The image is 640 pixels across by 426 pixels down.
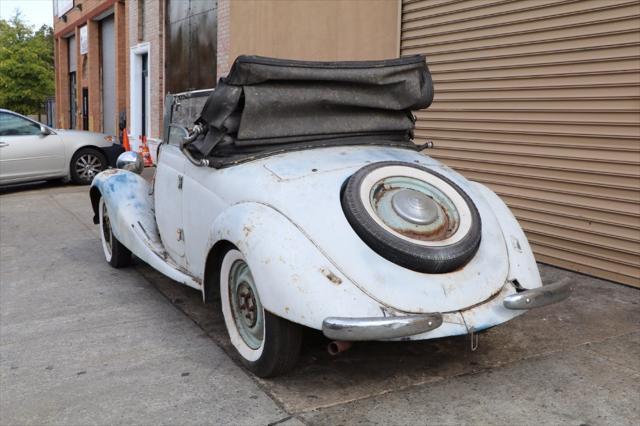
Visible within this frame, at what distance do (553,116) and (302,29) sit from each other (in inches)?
190

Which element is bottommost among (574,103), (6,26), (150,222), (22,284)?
(22,284)

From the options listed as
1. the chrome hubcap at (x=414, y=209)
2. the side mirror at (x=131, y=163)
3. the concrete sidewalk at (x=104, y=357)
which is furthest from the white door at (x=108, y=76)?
the chrome hubcap at (x=414, y=209)

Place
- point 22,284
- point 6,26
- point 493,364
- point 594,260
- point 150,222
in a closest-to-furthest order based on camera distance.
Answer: point 493,364 < point 150,222 < point 22,284 < point 594,260 < point 6,26

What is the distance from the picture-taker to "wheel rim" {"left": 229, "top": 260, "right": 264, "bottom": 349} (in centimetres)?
354

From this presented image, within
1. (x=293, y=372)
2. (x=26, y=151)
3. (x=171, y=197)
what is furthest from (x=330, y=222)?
(x=26, y=151)

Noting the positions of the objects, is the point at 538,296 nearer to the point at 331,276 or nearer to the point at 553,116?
the point at 331,276

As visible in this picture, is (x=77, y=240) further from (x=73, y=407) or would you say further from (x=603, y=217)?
(x=603, y=217)

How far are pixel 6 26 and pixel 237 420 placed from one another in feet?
119

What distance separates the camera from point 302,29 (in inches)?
396

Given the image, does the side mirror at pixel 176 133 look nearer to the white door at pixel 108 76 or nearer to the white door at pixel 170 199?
the white door at pixel 170 199

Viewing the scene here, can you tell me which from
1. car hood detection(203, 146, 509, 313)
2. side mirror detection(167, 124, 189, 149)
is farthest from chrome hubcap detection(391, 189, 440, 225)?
side mirror detection(167, 124, 189, 149)

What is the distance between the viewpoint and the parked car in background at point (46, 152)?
11.2 metres

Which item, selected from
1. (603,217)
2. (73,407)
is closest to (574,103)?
(603,217)

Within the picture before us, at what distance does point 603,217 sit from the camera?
19.6 feet
